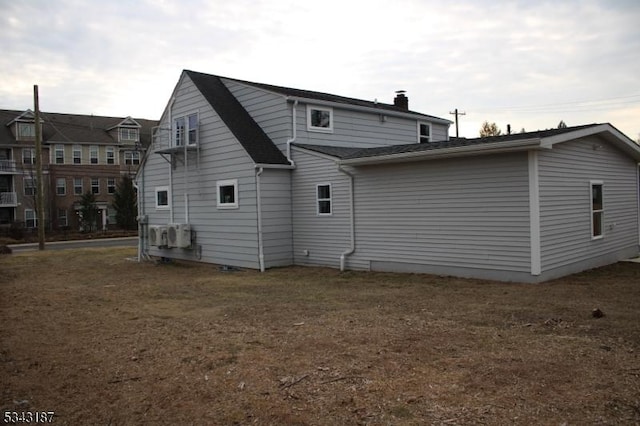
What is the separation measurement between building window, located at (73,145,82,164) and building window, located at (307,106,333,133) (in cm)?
3376

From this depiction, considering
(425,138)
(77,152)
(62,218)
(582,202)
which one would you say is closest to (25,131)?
(77,152)

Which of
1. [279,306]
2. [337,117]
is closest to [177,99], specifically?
[337,117]

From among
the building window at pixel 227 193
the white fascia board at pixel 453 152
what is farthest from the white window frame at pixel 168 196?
the white fascia board at pixel 453 152

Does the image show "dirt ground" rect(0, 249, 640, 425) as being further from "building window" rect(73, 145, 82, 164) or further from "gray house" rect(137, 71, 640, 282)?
"building window" rect(73, 145, 82, 164)

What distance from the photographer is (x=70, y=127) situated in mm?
44750

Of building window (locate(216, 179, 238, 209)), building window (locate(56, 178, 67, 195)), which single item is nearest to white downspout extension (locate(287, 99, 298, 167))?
building window (locate(216, 179, 238, 209))

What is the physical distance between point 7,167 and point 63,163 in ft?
13.2

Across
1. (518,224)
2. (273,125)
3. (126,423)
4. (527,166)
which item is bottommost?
(126,423)

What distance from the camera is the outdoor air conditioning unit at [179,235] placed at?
56.0ft

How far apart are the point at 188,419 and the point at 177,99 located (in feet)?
49.6

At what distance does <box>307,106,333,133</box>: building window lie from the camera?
16438 millimetres

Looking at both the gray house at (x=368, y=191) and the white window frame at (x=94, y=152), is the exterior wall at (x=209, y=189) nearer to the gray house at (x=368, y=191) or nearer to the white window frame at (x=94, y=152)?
the gray house at (x=368, y=191)

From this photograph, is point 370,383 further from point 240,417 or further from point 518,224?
point 518,224

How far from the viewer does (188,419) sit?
4.46m
